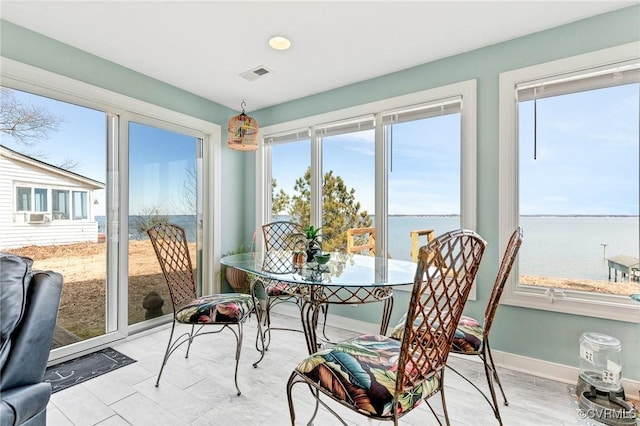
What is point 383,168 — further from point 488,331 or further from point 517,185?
point 488,331

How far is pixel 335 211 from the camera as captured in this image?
3490mm

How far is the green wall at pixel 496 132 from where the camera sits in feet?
6.81

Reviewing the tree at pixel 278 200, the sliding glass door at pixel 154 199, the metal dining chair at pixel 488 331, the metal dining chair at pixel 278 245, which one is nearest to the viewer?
the metal dining chair at pixel 488 331

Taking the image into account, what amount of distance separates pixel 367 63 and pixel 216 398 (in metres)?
2.90

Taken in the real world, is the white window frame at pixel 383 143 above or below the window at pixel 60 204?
above

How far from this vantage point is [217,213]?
3.76 metres

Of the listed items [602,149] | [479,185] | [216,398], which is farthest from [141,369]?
[602,149]

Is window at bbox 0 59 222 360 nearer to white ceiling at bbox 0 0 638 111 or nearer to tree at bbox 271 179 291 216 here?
white ceiling at bbox 0 0 638 111

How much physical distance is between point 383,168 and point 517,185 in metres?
1.16

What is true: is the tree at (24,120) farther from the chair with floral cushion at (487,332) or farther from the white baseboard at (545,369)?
the white baseboard at (545,369)

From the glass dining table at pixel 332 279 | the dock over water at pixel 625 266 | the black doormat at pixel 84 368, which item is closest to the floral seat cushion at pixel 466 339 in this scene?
the glass dining table at pixel 332 279

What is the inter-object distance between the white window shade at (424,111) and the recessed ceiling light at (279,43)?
3.68ft

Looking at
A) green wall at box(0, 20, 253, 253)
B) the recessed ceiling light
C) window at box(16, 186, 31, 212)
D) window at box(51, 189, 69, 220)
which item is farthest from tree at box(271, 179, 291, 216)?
window at box(16, 186, 31, 212)

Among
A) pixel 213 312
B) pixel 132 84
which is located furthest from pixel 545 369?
pixel 132 84
